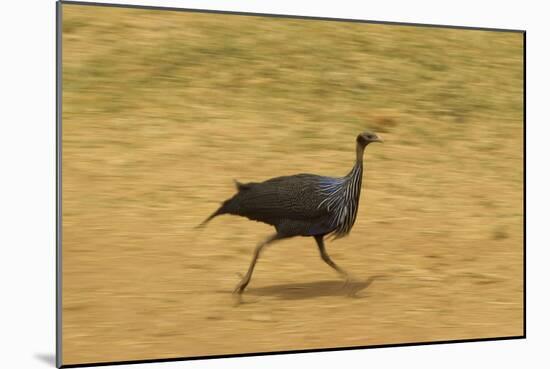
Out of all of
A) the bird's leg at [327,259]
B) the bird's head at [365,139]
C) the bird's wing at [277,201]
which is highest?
the bird's head at [365,139]

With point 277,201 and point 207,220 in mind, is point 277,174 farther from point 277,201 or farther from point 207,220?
point 207,220

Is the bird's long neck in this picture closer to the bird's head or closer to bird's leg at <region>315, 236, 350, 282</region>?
the bird's head

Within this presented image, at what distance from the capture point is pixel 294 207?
8.84m

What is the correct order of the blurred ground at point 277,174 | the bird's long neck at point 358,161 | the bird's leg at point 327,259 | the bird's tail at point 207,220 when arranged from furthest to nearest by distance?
the bird's long neck at point 358,161, the bird's leg at point 327,259, the bird's tail at point 207,220, the blurred ground at point 277,174

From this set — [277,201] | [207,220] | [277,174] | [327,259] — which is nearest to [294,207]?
[277,201]

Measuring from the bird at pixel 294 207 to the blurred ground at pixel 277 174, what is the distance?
87 millimetres

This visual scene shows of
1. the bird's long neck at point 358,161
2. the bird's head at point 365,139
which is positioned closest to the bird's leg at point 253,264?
the bird's long neck at point 358,161

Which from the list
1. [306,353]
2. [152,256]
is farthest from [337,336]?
[152,256]

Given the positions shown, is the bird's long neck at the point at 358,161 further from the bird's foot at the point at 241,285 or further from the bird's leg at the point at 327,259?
the bird's foot at the point at 241,285

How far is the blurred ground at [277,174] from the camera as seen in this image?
8.45 metres

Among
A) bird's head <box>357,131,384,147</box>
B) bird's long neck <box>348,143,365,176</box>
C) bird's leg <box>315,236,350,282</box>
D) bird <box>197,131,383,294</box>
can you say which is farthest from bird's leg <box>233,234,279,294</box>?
bird's head <box>357,131,384,147</box>

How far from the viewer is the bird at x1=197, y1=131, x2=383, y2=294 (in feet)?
28.9

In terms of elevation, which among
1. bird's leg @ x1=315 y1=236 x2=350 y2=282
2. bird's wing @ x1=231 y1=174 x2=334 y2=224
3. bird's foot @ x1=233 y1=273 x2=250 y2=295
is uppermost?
bird's wing @ x1=231 y1=174 x2=334 y2=224

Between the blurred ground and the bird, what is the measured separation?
0.29 ft
